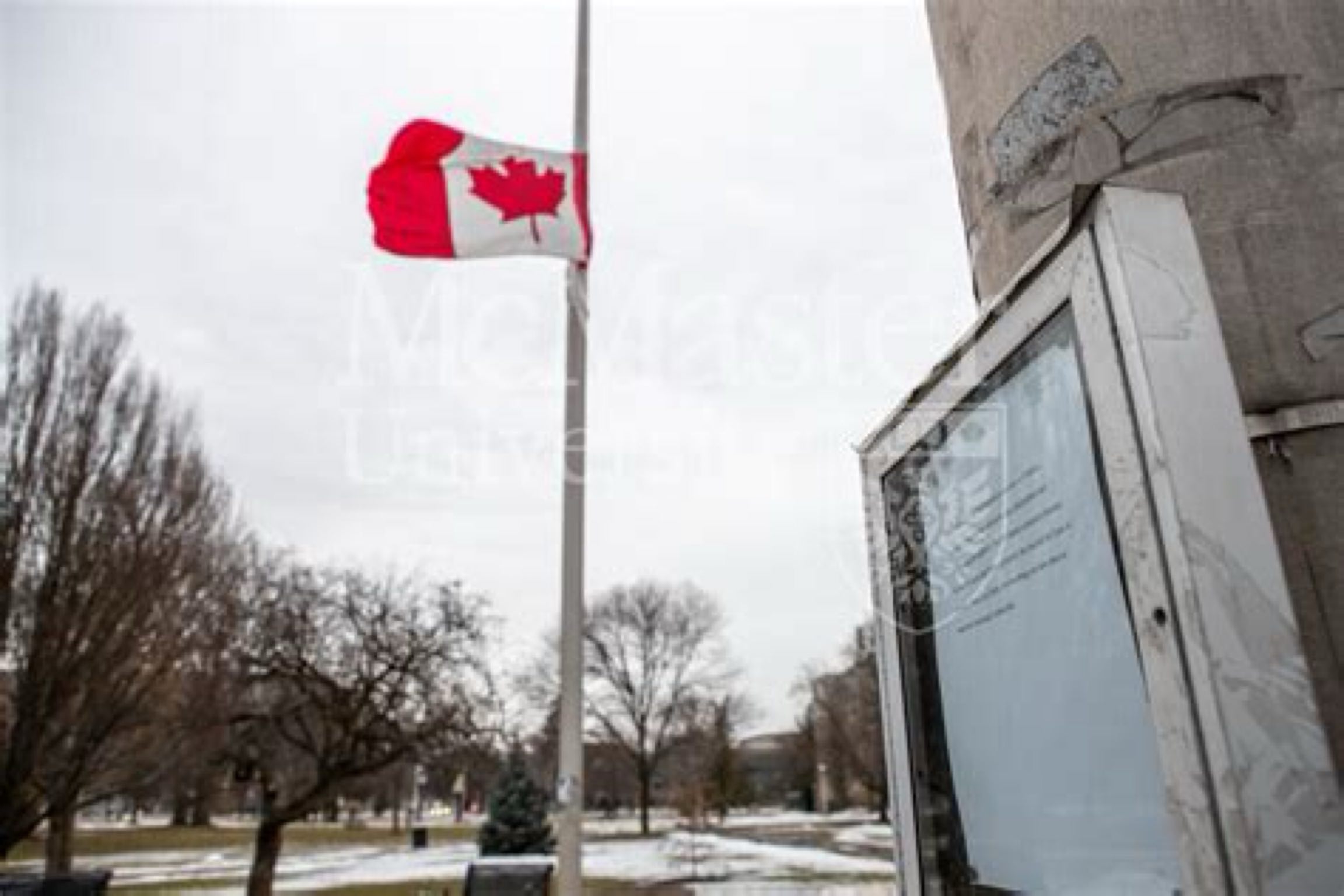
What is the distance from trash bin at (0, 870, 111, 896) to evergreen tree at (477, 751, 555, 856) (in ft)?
56.5

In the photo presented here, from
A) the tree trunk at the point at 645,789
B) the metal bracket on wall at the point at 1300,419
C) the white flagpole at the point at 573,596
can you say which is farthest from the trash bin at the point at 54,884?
the tree trunk at the point at 645,789

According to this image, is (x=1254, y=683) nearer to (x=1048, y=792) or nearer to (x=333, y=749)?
(x=1048, y=792)

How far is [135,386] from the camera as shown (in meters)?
11.8

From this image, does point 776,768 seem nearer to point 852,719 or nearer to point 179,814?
point 852,719

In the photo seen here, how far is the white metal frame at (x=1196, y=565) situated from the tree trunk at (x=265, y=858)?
1951 centimetres

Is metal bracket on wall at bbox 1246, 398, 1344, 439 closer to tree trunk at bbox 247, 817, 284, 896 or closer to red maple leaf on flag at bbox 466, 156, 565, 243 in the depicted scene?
red maple leaf on flag at bbox 466, 156, 565, 243

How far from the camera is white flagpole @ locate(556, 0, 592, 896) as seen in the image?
5.17m

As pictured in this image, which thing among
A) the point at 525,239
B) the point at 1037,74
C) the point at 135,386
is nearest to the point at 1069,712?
the point at 1037,74

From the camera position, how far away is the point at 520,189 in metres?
6.66

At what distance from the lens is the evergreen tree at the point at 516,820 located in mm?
25844

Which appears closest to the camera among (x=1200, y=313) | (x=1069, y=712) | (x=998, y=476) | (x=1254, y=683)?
(x=1254, y=683)

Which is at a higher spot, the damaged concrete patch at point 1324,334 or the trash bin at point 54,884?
the damaged concrete patch at point 1324,334

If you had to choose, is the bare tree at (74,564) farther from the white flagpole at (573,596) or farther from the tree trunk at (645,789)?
the tree trunk at (645,789)

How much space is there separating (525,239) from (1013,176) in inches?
228
